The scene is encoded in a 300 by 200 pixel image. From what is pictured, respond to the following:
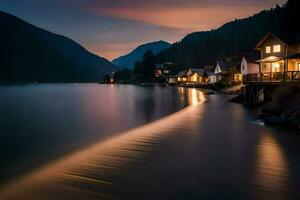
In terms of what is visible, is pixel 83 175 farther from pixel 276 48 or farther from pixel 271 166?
pixel 276 48

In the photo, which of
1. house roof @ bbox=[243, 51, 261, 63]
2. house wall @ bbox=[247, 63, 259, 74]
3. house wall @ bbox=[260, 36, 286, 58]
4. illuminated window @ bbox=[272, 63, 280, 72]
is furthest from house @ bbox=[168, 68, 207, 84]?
illuminated window @ bbox=[272, 63, 280, 72]

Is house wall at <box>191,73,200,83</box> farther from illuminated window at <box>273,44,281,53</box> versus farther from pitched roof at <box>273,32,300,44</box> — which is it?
pitched roof at <box>273,32,300,44</box>

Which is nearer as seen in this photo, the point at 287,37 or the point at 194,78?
the point at 287,37

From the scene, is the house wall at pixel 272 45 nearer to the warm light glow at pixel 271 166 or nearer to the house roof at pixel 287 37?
the house roof at pixel 287 37

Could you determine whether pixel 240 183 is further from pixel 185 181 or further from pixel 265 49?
pixel 265 49

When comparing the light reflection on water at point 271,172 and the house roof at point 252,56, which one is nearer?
the light reflection on water at point 271,172

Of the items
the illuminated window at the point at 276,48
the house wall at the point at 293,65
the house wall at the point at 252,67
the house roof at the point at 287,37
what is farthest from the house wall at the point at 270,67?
the house wall at the point at 252,67

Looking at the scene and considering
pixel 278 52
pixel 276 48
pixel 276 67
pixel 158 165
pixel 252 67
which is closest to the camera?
pixel 158 165

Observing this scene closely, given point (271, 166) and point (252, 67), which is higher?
point (252, 67)

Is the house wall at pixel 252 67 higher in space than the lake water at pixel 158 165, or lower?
higher

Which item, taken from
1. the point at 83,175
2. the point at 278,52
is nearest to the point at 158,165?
the point at 83,175

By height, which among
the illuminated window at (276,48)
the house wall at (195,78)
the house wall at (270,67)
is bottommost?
the house wall at (195,78)

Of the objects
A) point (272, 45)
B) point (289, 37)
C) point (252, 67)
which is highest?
point (289, 37)

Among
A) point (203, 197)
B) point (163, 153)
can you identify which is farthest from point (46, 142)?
point (203, 197)
